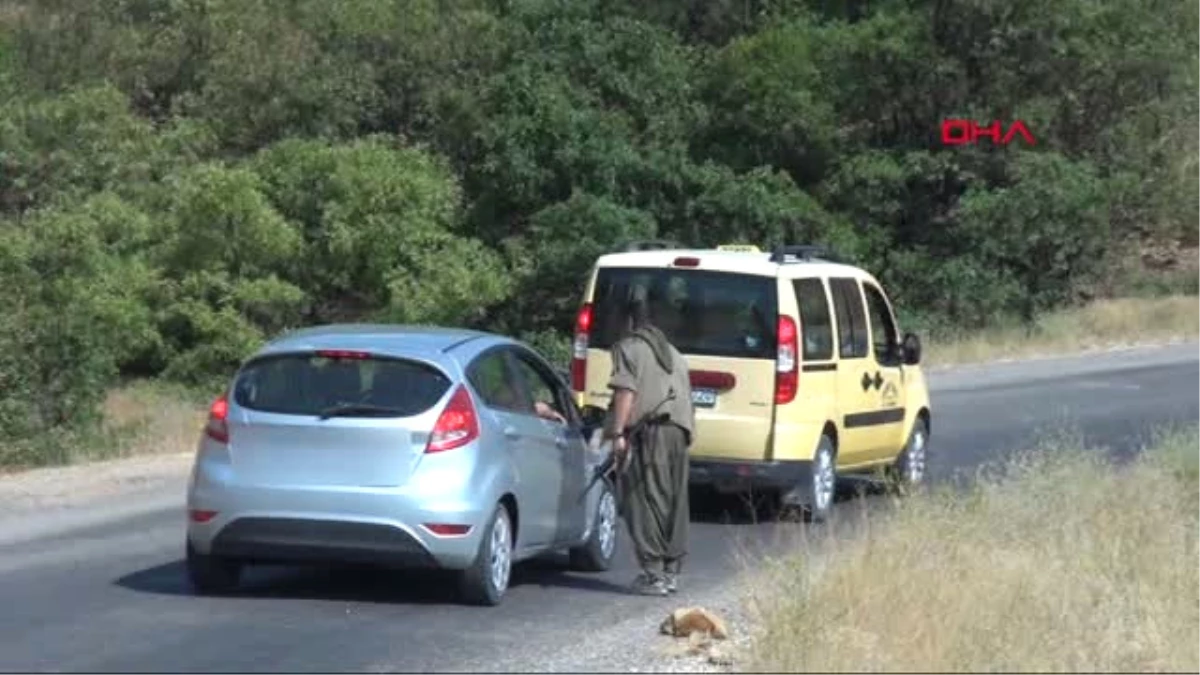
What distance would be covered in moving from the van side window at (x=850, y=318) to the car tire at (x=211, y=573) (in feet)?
19.0

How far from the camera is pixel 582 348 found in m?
17.0

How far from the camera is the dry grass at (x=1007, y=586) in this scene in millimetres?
10023

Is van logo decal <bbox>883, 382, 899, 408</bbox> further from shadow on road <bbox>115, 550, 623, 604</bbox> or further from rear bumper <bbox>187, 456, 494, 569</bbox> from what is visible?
rear bumper <bbox>187, 456, 494, 569</bbox>

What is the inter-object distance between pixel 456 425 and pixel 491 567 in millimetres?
833

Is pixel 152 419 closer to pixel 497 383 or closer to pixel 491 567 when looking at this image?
pixel 497 383

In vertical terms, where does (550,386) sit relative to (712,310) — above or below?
below

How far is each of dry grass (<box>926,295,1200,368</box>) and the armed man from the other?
67.9ft

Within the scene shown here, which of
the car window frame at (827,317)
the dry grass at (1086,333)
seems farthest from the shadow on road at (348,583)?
the dry grass at (1086,333)

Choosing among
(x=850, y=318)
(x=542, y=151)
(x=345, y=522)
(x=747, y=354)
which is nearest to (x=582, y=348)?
(x=747, y=354)

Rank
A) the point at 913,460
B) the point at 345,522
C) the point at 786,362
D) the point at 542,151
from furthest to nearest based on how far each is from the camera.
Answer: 1. the point at 542,151
2. the point at 913,460
3. the point at 786,362
4. the point at 345,522

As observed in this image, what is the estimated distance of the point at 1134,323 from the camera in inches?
1619

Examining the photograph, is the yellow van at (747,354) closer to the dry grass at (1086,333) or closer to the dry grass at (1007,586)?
the dry grass at (1007,586)

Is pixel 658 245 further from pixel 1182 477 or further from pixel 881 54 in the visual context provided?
pixel 881 54

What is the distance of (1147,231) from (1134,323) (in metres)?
10.5
